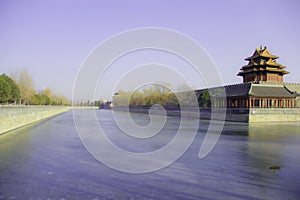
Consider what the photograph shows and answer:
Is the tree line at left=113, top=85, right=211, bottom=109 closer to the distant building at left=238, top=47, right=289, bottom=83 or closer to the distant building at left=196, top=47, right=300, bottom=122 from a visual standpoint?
the distant building at left=196, top=47, right=300, bottom=122

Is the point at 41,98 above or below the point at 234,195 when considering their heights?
above

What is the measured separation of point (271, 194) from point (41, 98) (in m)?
65.7

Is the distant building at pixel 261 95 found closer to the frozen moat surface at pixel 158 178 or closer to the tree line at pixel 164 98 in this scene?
the tree line at pixel 164 98

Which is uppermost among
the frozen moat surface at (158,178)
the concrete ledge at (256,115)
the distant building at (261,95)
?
the distant building at (261,95)

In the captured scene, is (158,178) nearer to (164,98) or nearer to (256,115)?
(256,115)

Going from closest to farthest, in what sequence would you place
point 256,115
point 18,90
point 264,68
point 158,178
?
point 158,178
point 256,115
point 264,68
point 18,90

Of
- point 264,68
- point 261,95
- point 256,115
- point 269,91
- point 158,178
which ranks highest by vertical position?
point 264,68

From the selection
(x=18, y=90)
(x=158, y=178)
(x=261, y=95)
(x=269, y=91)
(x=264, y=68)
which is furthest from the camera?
(x=18, y=90)

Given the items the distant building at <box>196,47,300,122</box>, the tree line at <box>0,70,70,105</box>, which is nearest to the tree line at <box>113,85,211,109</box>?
the distant building at <box>196,47,300,122</box>

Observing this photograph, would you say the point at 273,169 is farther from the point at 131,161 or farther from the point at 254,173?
the point at 131,161

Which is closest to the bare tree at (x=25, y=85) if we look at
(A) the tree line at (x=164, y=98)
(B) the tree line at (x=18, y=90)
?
(B) the tree line at (x=18, y=90)

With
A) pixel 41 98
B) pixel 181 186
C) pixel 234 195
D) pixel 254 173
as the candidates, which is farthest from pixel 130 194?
pixel 41 98

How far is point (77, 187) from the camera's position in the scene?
529 cm

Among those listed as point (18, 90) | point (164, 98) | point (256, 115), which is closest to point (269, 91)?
point (256, 115)
